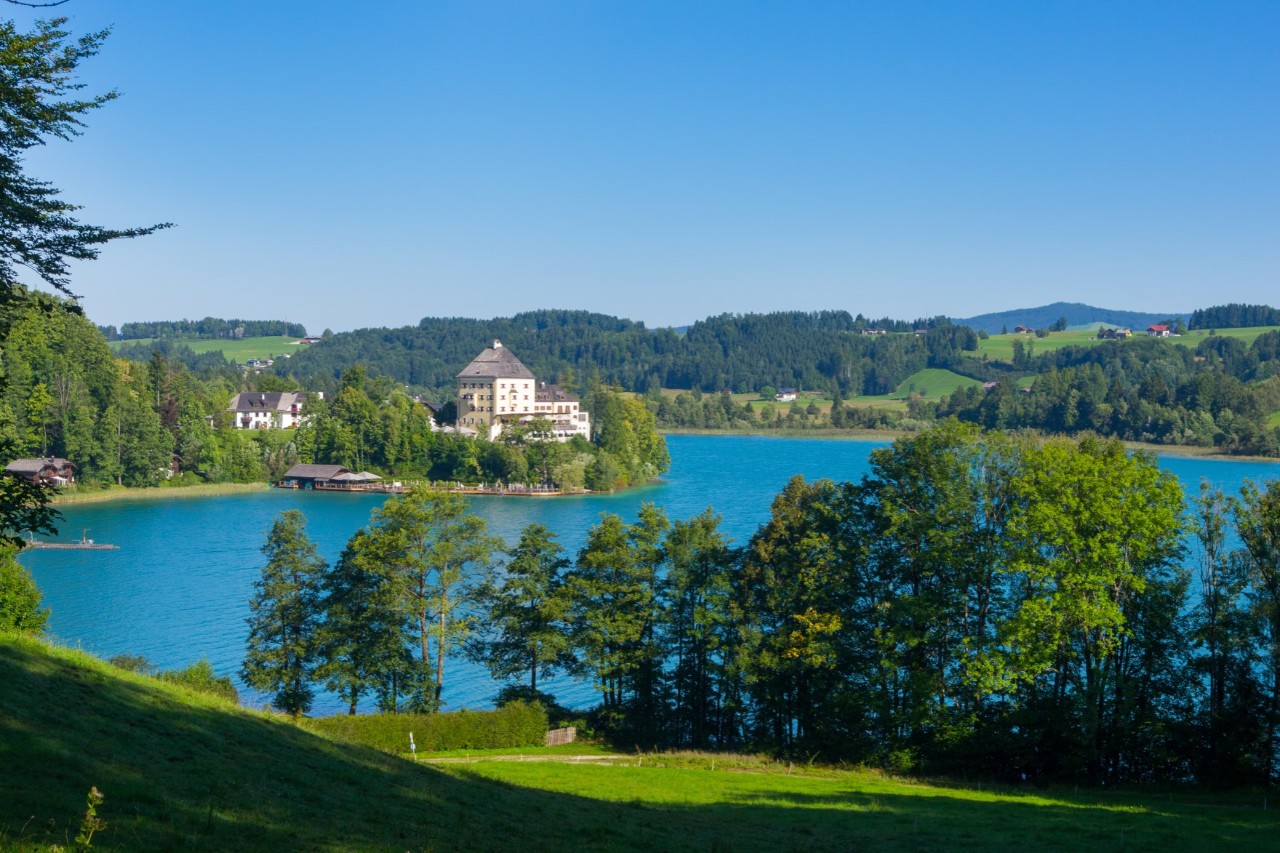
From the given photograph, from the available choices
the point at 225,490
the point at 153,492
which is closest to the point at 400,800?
the point at 153,492

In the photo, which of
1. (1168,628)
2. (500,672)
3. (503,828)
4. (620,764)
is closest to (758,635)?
(620,764)

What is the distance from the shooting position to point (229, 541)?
5534 centimetres

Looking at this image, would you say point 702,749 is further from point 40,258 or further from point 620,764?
point 40,258

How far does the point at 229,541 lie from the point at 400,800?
4796 cm

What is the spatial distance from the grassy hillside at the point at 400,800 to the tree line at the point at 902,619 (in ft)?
6.62

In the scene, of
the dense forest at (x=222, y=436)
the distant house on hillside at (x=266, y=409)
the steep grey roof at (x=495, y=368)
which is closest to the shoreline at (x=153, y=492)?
the dense forest at (x=222, y=436)

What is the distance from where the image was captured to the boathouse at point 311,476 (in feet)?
280

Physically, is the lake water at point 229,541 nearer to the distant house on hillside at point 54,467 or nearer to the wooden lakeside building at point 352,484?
the wooden lakeside building at point 352,484

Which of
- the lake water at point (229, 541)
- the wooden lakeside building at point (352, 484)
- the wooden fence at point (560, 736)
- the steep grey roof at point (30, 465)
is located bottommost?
the wooden fence at point (560, 736)

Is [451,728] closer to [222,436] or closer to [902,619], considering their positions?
[902,619]

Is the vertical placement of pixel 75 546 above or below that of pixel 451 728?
above

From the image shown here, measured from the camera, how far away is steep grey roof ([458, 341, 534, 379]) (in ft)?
340

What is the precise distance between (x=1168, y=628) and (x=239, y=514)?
58.6 m

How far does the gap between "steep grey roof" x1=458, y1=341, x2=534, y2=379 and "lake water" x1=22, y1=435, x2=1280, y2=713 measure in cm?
1846
